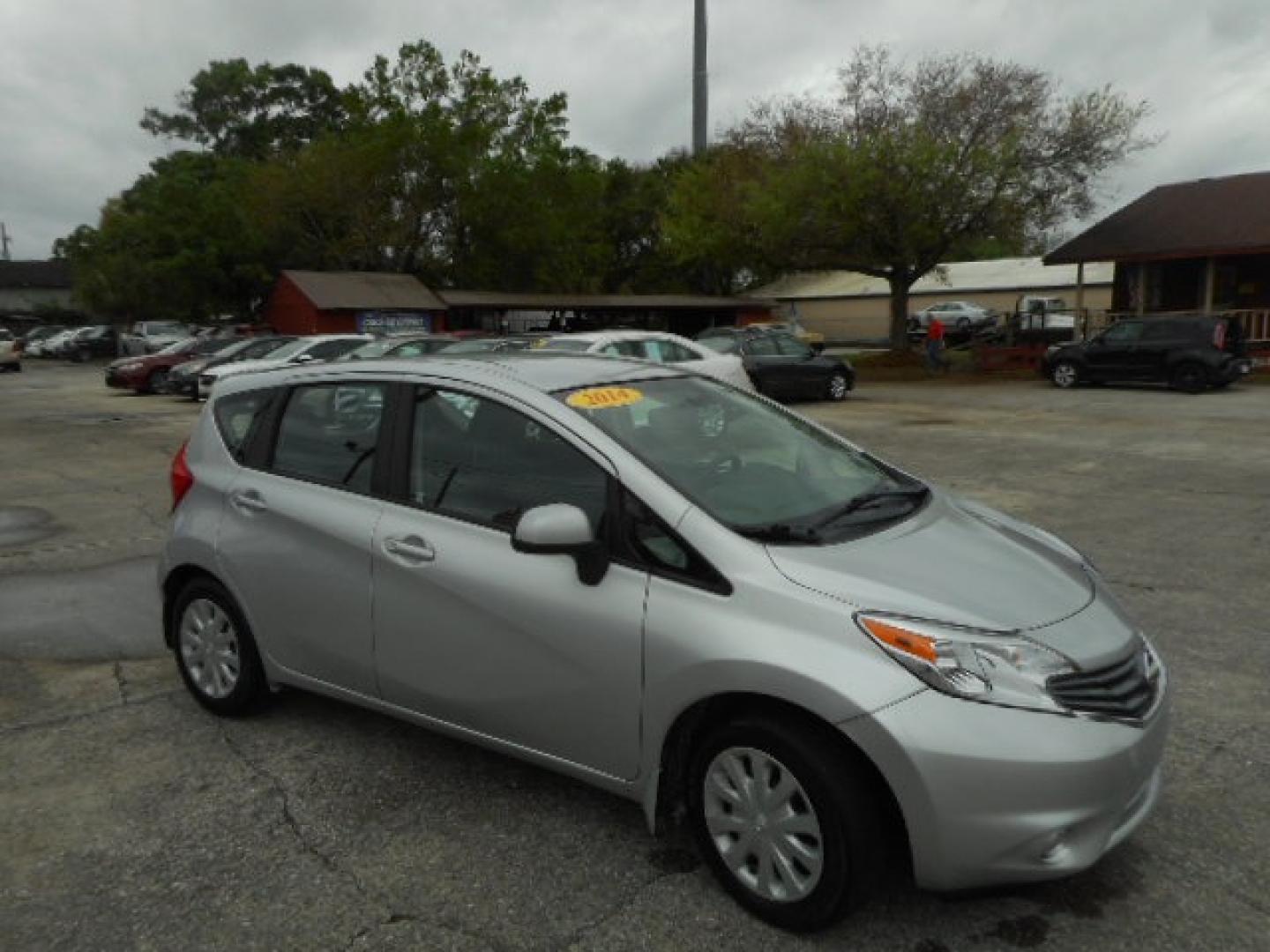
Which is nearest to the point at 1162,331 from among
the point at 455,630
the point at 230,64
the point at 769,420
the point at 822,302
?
the point at 769,420

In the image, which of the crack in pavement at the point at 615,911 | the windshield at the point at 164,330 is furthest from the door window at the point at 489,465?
the windshield at the point at 164,330

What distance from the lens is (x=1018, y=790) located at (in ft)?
8.32

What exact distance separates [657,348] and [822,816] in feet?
40.6

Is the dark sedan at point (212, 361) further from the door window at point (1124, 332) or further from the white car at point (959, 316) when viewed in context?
the white car at point (959, 316)

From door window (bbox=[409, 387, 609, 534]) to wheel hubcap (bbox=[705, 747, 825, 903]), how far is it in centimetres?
84

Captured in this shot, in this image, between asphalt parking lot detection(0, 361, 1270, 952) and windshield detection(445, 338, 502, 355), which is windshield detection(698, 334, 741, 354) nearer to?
windshield detection(445, 338, 502, 355)

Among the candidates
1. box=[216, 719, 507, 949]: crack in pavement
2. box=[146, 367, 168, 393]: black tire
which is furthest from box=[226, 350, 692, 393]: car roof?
box=[146, 367, 168, 393]: black tire

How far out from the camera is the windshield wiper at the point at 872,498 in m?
3.29

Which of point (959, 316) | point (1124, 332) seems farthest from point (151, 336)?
point (1124, 332)

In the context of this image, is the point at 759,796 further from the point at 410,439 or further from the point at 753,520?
the point at 410,439

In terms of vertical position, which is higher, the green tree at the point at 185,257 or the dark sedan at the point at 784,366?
the green tree at the point at 185,257

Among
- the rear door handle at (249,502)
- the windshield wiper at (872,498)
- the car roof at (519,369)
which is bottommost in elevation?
the rear door handle at (249,502)

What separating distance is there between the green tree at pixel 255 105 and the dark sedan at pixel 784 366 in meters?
53.2

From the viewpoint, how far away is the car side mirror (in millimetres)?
2955
